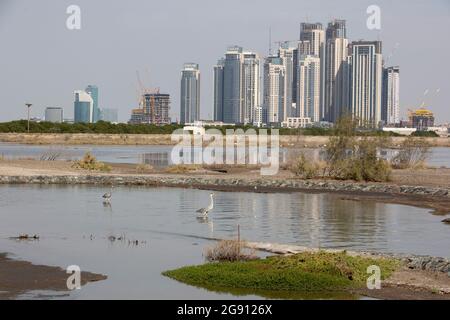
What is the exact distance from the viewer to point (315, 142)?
5133 inches

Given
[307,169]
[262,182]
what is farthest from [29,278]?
[307,169]

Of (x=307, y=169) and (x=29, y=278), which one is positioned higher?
(x=307, y=169)

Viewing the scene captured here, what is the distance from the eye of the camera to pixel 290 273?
54.0 ft

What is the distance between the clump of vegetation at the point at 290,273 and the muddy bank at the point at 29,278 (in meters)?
2.09

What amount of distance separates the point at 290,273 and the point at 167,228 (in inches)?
383

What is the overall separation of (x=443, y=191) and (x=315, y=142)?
92.5m

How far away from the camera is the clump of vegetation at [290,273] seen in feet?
52.7

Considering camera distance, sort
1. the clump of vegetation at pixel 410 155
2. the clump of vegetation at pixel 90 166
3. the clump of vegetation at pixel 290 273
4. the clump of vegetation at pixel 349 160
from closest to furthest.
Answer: the clump of vegetation at pixel 290 273 → the clump of vegetation at pixel 349 160 → the clump of vegetation at pixel 90 166 → the clump of vegetation at pixel 410 155

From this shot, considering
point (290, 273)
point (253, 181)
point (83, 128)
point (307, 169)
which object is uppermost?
point (83, 128)

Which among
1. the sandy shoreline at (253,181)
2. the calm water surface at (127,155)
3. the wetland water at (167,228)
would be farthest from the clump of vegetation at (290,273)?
the calm water surface at (127,155)

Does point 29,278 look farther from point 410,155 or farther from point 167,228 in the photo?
point 410,155

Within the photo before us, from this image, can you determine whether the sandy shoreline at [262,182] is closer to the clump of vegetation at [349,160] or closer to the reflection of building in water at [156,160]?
the clump of vegetation at [349,160]

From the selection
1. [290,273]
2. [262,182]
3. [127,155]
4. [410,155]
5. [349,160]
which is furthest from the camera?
[127,155]
